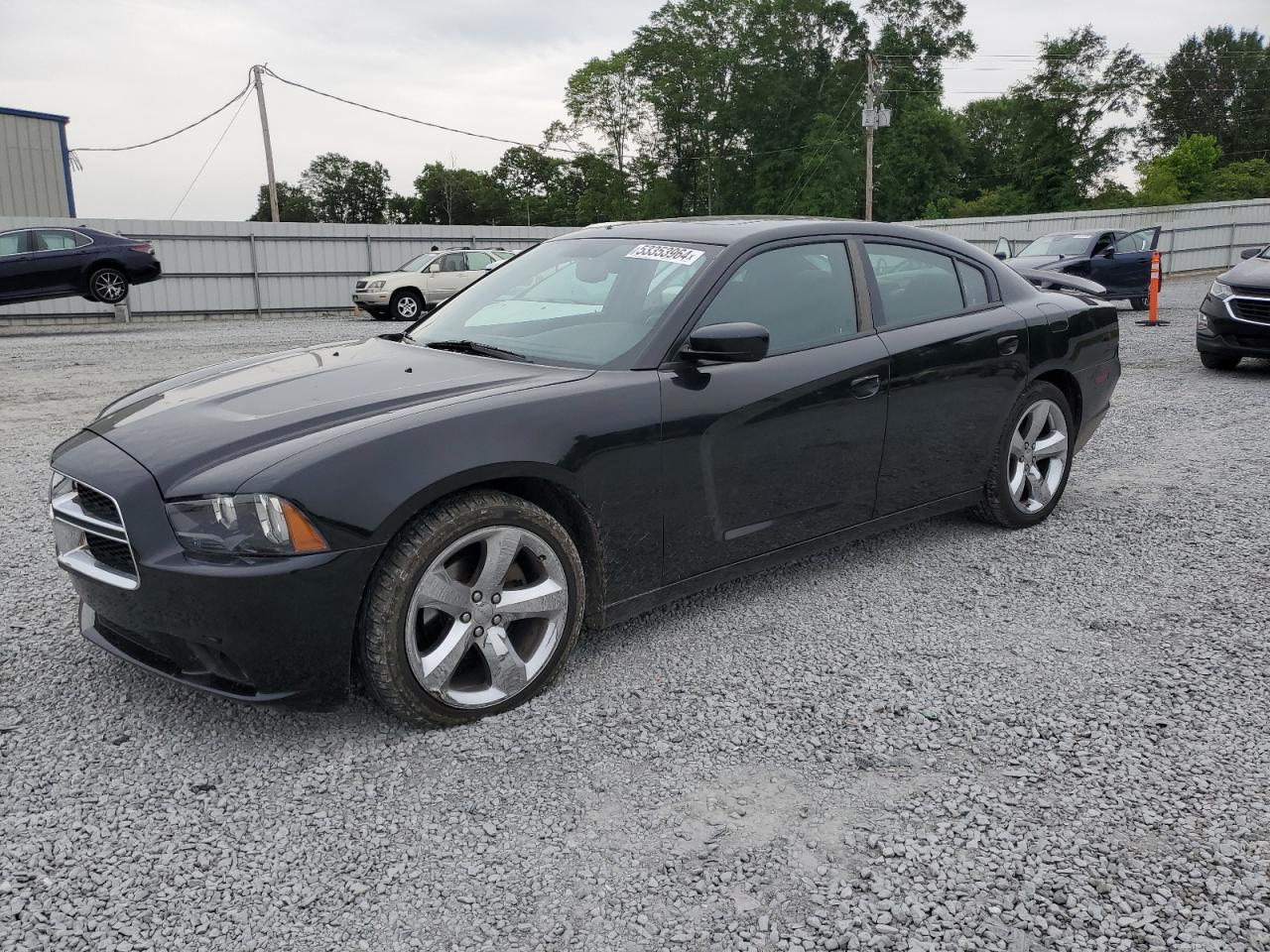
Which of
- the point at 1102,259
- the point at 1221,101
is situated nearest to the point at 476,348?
the point at 1102,259

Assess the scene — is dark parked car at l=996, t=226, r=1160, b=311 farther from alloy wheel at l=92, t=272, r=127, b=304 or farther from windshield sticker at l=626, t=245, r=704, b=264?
alloy wheel at l=92, t=272, r=127, b=304

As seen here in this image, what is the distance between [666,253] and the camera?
3842 mm

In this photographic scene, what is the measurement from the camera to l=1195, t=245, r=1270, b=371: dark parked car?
9.66 meters

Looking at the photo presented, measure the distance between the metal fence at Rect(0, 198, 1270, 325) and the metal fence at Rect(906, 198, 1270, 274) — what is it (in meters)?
0.04

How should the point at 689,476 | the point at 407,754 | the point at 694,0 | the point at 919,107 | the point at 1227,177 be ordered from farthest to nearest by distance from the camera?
the point at 694,0 < the point at 919,107 < the point at 1227,177 < the point at 689,476 < the point at 407,754

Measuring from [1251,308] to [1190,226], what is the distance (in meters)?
23.1

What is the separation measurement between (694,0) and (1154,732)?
6970 cm

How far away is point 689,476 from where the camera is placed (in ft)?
11.2

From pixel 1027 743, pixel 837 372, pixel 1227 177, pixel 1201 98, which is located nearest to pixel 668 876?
pixel 1027 743

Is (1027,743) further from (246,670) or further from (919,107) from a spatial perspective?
(919,107)

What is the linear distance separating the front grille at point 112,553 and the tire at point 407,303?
1884 cm

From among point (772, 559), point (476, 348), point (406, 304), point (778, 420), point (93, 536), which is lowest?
point (772, 559)

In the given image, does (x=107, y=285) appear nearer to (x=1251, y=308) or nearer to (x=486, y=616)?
(x=1251, y=308)

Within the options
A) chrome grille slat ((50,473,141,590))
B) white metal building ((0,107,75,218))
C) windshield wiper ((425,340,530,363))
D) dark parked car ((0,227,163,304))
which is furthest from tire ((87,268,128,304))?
chrome grille slat ((50,473,141,590))
